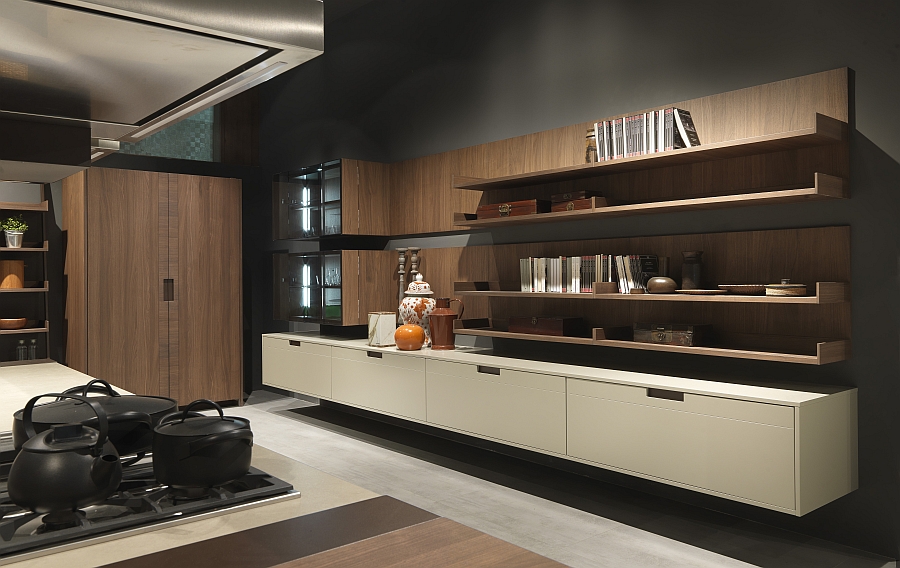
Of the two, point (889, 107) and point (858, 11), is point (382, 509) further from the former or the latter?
point (858, 11)

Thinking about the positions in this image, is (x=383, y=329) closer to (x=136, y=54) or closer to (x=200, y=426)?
(x=200, y=426)

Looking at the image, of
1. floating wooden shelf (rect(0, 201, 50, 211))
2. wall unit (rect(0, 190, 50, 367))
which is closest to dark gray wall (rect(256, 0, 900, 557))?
floating wooden shelf (rect(0, 201, 50, 211))

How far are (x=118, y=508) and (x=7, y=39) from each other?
0.78 m

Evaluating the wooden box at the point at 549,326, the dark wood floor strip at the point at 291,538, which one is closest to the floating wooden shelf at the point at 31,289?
the wooden box at the point at 549,326

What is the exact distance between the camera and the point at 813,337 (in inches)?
123

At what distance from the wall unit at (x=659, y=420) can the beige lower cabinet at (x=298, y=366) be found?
0.93m

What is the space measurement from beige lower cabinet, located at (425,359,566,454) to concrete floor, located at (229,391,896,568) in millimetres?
313

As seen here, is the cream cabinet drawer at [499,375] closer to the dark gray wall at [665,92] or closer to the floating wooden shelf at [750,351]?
the floating wooden shelf at [750,351]

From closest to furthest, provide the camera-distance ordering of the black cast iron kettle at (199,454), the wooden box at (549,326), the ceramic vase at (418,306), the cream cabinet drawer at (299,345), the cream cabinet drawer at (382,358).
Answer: the black cast iron kettle at (199,454), the wooden box at (549,326), the cream cabinet drawer at (382,358), the ceramic vase at (418,306), the cream cabinet drawer at (299,345)

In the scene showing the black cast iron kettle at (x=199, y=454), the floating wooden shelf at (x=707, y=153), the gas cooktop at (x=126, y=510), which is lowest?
the gas cooktop at (x=126, y=510)

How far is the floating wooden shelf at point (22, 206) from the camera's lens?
206 inches

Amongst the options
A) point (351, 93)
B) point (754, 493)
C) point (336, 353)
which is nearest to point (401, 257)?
point (336, 353)

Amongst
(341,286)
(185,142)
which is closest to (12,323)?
(185,142)

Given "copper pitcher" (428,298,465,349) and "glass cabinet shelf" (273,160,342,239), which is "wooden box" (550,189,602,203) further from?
"glass cabinet shelf" (273,160,342,239)
